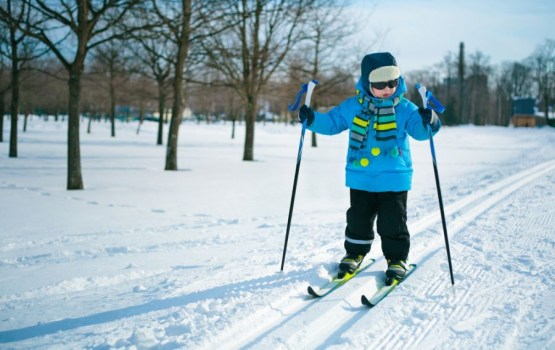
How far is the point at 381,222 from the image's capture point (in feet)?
10.4

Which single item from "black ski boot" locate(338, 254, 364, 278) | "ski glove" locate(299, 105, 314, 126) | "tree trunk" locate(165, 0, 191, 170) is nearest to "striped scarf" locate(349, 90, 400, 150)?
"ski glove" locate(299, 105, 314, 126)

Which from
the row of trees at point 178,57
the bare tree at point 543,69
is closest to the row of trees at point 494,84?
the bare tree at point 543,69

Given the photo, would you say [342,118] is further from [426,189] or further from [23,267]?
[426,189]

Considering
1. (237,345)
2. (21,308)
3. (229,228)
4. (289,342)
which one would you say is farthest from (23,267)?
(289,342)

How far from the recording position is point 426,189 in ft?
27.9

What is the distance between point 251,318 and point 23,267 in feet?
8.68

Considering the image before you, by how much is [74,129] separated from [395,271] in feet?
25.1

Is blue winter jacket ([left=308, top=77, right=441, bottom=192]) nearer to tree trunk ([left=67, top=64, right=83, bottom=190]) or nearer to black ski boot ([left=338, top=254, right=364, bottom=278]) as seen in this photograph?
black ski boot ([left=338, top=254, right=364, bottom=278])

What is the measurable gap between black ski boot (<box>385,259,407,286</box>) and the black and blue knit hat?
5.02 ft

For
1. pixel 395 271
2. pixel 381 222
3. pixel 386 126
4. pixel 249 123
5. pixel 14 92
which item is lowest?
pixel 395 271

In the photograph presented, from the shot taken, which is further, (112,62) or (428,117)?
(112,62)

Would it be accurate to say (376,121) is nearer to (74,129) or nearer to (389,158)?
(389,158)

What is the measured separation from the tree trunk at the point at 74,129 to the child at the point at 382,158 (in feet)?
22.0

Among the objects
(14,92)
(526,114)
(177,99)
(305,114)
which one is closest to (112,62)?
(14,92)
